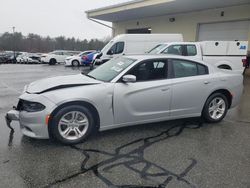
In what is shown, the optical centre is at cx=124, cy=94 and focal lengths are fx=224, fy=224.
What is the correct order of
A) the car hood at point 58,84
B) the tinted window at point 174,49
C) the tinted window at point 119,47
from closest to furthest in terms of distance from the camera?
the car hood at point 58,84 < the tinted window at point 174,49 < the tinted window at point 119,47

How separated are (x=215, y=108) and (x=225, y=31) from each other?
11.4m

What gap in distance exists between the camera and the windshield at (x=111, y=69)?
4.10 m

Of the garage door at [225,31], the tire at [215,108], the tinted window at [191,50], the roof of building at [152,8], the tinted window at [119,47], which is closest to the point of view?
the tire at [215,108]

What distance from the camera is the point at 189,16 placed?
1623cm

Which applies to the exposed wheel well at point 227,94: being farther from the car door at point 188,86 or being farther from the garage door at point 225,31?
the garage door at point 225,31

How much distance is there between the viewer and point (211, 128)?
459 centimetres

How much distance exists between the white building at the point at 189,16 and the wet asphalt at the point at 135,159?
1134cm

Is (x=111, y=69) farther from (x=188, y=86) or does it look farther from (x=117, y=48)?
(x=117, y=48)

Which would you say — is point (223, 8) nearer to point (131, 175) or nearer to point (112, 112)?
point (112, 112)

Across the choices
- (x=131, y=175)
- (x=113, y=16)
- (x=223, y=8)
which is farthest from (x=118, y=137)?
(x=113, y=16)

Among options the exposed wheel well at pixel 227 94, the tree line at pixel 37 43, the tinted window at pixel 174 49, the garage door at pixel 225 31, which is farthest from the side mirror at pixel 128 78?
the tree line at pixel 37 43

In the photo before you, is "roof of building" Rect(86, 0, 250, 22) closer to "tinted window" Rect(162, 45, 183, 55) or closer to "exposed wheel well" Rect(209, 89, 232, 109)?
"tinted window" Rect(162, 45, 183, 55)

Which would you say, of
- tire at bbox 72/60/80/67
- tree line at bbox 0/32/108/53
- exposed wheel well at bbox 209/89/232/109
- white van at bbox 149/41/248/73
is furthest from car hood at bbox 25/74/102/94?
tree line at bbox 0/32/108/53

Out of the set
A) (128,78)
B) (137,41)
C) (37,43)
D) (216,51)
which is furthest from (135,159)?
(37,43)
